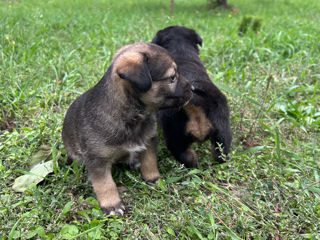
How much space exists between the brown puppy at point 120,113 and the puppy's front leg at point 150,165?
0.23 meters

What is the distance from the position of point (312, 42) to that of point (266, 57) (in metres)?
1.18

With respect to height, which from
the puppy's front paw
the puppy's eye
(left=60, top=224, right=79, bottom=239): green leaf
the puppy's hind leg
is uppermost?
the puppy's eye

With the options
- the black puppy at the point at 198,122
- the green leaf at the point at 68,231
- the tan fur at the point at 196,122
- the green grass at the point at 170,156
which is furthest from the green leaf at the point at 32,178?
the tan fur at the point at 196,122

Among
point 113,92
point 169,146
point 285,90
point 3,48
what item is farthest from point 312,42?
point 3,48

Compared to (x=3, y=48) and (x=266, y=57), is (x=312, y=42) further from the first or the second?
(x=3, y=48)

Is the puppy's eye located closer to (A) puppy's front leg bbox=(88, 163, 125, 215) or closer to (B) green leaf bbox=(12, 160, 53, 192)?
(A) puppy's front leg bbox=(88, 163, 125, 215)

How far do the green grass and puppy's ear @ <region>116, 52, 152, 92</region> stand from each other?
102cm

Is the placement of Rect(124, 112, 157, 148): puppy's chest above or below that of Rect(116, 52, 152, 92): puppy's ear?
below

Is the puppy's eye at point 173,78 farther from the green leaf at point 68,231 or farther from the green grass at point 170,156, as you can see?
the green leaf at point 68,231

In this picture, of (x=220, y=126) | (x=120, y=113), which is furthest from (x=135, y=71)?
(x=220, y=126)

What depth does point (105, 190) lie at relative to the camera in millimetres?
2877

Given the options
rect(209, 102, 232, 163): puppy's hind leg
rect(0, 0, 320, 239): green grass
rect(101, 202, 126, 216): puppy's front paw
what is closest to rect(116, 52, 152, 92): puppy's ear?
rect(209, 102, 232, 163): puppy's hind leg

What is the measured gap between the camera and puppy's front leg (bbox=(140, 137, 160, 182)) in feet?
10.6

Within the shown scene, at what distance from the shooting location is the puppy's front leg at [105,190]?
9.36 feet
